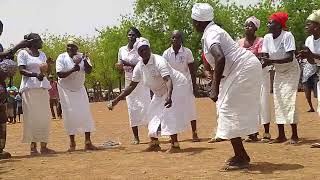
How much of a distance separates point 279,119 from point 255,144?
1.82ft

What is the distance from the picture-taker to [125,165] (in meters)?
7.07

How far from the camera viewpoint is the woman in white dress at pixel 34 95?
8.60 meters

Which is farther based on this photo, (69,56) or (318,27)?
(69,56)

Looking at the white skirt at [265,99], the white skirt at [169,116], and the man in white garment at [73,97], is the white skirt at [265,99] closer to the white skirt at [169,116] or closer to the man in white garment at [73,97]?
the white skirt at [169,116]

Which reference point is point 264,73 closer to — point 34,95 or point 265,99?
point 265,99

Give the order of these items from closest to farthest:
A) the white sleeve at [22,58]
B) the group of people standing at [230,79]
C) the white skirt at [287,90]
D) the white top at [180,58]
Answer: the group of people standing at [230,79] < the white skirt at [287,90] < the white sleeve at [22,58] < the white top at [180,58]

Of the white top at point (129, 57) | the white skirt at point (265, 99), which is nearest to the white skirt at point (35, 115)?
the white top at point (129, 57)

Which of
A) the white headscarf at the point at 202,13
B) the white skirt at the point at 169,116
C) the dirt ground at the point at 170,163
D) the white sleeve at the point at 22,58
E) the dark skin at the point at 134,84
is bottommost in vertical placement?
the dirt ground at the point at 170,163

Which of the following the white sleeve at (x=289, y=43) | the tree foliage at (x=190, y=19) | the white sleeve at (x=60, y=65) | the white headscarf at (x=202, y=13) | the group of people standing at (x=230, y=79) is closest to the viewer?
the group of people standing at (x=230, y=79)

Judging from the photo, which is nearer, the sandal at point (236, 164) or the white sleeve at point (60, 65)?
the sandal at point (236, 164)

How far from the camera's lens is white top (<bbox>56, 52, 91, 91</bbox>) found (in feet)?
29.5

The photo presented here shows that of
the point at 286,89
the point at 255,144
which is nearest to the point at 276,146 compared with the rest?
the point at 255,144

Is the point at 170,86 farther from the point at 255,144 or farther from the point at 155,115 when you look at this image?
the point at 255,144

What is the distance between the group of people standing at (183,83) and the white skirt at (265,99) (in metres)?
0.02
